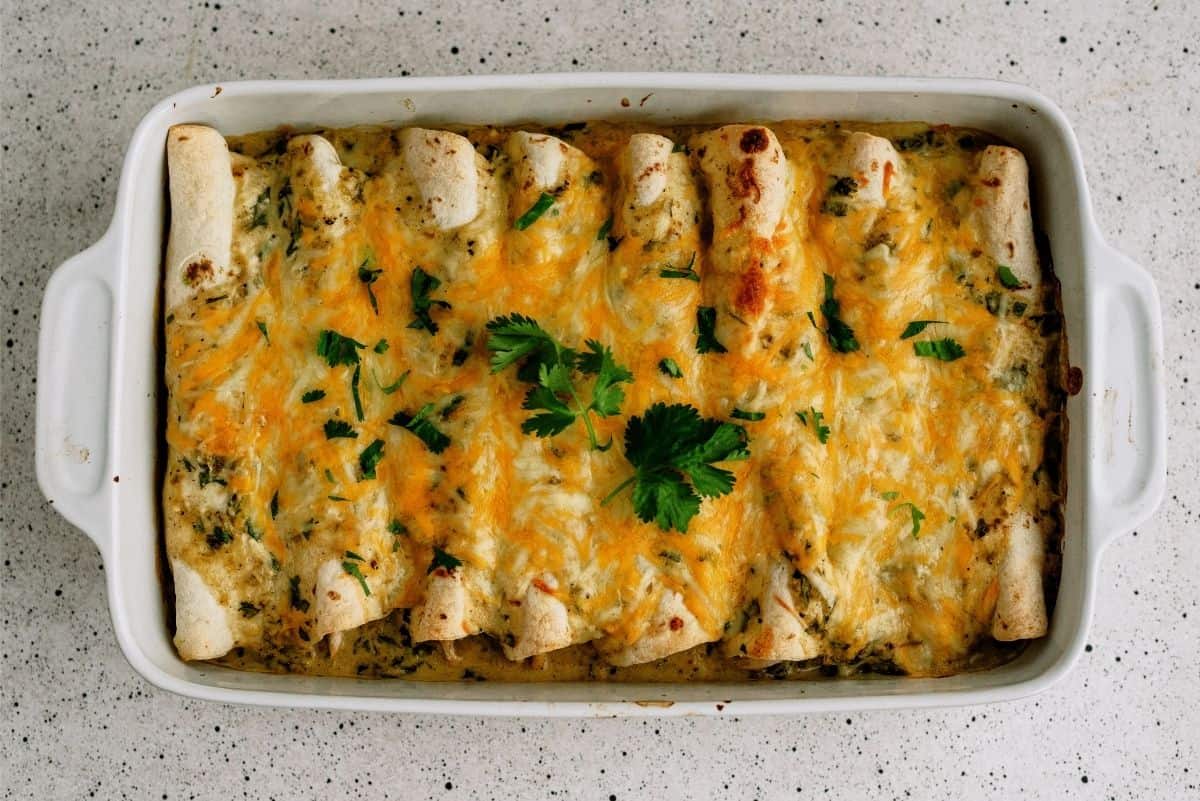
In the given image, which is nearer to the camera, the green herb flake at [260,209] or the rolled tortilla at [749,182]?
the rolled tortilla at [749,182]

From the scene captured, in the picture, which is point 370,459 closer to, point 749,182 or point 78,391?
point 78,391

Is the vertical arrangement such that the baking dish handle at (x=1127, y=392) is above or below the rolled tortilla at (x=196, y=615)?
above

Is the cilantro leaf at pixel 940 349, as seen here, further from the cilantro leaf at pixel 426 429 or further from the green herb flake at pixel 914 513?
the cilantro leaf at pixel 426 429

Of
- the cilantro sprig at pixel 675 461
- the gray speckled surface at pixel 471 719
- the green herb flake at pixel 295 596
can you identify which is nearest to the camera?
the cilantro sprig at pixel 675 461

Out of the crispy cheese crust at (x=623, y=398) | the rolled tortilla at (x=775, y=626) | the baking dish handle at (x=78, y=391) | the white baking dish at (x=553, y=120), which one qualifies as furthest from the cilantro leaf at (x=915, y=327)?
the baking dish handle at (x=78, y=391)

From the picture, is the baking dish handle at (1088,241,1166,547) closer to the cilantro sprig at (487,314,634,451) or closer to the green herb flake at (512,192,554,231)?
the cilantro sprig at (487,314,634,451)

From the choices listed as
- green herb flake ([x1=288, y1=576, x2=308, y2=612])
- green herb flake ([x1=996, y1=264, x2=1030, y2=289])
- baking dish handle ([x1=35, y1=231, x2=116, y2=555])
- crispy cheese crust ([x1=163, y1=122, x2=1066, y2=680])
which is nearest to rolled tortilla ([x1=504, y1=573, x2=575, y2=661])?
crispy cheese crust ([x1=163, y1=122, x2=1066, y2=680])

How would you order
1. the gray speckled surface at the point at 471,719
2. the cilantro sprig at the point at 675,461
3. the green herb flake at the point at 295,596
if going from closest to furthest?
the cilantro sprig at the point at 675,461
the green herb flake at the point at 295,596
the gray speckled surface at the point at 471,719
